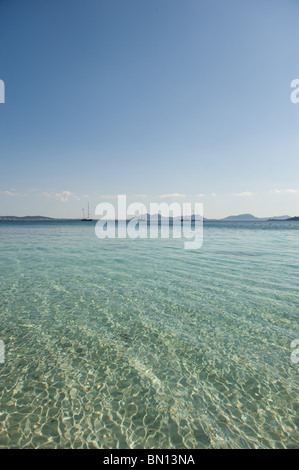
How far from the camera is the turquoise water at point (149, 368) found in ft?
12.7

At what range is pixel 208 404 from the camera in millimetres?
4383

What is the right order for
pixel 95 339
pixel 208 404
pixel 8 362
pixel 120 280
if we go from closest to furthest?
pixel 208 404 < pixel 8 362 < pixel 95 339 < pixel 120 280

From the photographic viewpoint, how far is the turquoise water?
12.7 ft

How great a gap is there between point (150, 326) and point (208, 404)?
332 cm

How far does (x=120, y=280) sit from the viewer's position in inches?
511

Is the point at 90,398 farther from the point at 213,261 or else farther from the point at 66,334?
the point at 213,261

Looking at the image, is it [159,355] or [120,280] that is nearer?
[159,355]

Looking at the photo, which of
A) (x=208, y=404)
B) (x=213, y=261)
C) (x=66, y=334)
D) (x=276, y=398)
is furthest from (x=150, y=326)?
(x=213, y=261)

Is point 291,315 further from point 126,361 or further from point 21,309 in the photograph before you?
point 21,309

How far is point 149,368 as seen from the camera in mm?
5418
